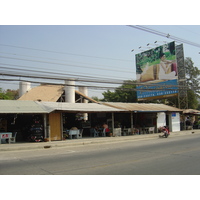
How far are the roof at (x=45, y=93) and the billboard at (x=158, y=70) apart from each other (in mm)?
11214

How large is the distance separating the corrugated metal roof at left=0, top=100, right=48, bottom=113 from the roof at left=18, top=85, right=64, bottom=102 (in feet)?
32.9

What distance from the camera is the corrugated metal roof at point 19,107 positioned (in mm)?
16917

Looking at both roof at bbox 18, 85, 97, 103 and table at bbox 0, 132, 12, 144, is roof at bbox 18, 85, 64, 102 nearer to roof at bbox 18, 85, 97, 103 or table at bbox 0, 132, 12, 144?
roof at bbox 18, 85, 97, 103

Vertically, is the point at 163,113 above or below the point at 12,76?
below

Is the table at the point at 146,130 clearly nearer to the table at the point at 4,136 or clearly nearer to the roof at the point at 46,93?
the roof at the point at 46,93

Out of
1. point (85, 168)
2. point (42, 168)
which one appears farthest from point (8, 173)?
point (85, 168)

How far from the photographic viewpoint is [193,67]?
46.4 meters

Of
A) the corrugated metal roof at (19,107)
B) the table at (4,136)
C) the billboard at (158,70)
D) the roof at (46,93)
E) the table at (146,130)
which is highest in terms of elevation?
the billboard at (158,70)

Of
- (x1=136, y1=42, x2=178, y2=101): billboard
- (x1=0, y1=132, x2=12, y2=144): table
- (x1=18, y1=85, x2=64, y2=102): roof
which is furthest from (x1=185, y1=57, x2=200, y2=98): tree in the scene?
(x1=0, y1=132, x2=12, y2=144): table

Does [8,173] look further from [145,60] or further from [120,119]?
[145,60]

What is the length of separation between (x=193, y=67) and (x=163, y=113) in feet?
79.9

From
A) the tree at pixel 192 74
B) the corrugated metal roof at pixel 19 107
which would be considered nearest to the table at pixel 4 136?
the corrugated metal roof at pixel 19 107
